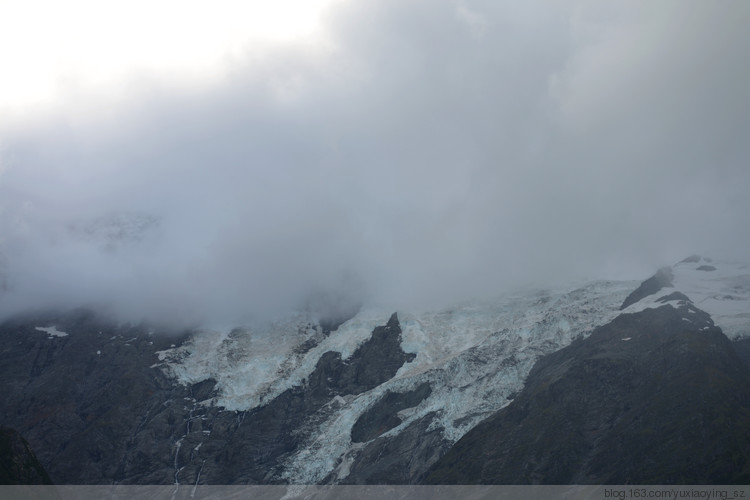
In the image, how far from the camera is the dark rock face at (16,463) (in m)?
165

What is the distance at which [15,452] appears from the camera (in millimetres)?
173250

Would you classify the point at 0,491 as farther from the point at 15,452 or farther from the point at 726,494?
the point at 726,494

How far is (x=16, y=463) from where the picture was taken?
17025 centimetres

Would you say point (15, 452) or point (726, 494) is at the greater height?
point (15, 452)

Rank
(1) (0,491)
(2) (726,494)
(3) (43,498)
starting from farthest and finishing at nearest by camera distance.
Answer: (2) (726,494)
(3) (43,498)
(1) (0,491)

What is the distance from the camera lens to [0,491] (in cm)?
15512

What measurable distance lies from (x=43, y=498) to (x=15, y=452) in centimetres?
1405

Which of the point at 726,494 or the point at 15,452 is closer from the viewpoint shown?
the point at 15,452

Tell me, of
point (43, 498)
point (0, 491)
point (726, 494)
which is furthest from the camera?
point (726, 494)

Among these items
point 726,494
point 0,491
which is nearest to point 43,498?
point 0,491

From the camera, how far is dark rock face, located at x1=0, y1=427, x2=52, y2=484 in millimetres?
164750

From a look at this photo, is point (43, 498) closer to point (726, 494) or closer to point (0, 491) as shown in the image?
point (0, 491)

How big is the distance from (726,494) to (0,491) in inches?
6539

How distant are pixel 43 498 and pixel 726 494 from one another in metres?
160
